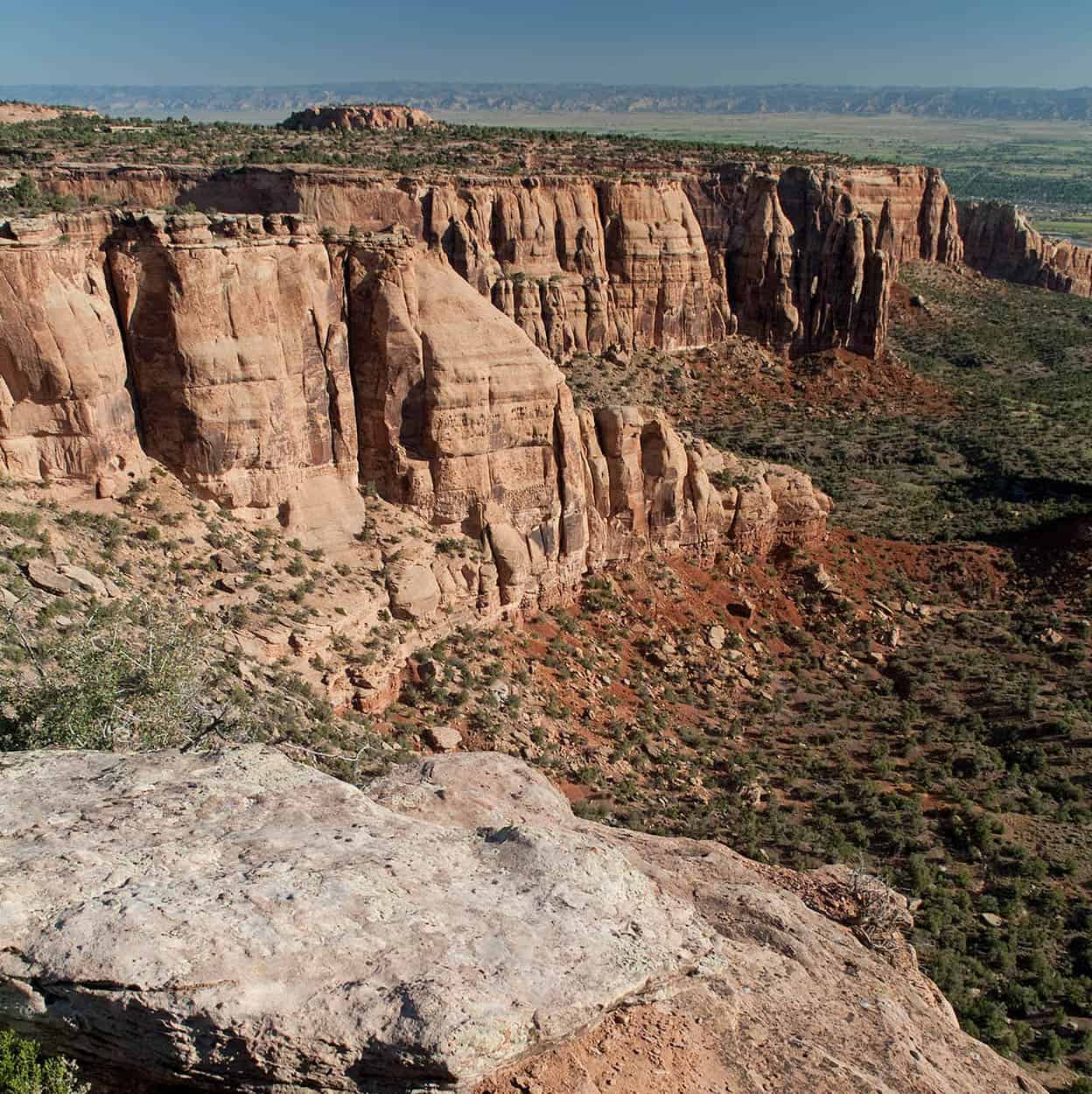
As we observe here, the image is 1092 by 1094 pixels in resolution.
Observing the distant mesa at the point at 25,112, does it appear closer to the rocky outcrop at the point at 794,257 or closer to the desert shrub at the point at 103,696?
the rocky outcrop at the point at 794,257

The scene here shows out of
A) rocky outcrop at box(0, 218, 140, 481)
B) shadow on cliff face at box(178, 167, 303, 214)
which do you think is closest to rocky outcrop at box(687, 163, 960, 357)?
shadow on cliff face at box(178, 167, 303, 214)

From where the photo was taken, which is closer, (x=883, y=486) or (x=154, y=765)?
(x=154, y=765)

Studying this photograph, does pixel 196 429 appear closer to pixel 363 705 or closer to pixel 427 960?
pixel 363 705

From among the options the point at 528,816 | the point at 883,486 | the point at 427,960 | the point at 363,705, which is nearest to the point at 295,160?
the point at 883,486

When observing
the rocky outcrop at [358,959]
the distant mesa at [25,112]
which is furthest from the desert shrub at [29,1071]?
the distant mesa at [25,112]

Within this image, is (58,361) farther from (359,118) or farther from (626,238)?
(359,118)
